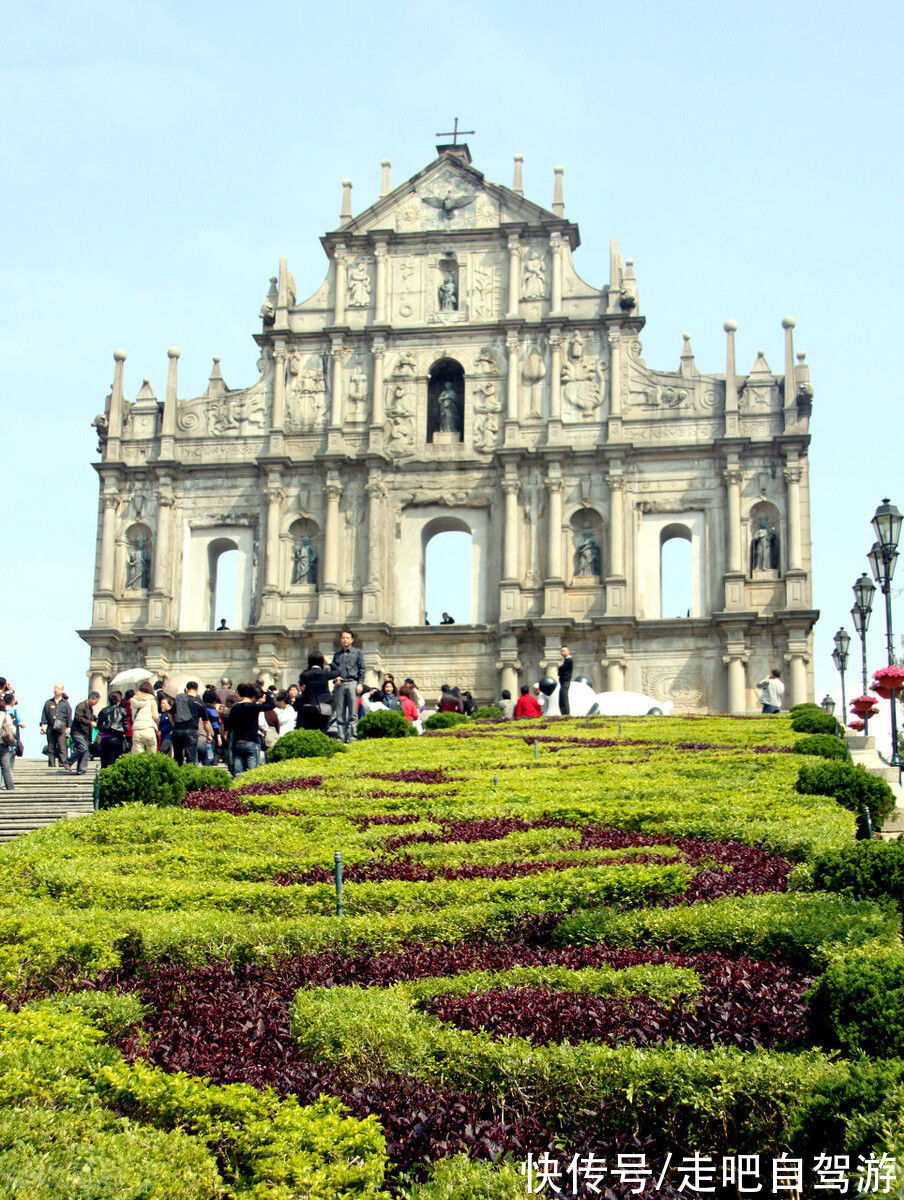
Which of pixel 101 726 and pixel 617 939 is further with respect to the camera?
pixel 101 726

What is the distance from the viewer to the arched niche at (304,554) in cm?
4081

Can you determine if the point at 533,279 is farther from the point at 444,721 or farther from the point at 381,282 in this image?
the point at 444,721

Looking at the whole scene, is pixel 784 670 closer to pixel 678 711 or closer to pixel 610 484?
pixel 678 711

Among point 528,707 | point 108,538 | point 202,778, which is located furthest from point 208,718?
point 108,538

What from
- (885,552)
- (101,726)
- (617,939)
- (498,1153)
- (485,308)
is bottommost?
(498,1153)

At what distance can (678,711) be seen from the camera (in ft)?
127

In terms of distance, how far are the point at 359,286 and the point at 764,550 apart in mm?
14349

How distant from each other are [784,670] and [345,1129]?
105 feet

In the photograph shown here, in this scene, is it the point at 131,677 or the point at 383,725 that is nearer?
the point at 383,725

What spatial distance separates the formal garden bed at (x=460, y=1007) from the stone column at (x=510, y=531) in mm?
24486

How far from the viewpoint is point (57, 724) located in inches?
1114

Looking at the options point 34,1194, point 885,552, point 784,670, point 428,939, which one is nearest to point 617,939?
point 428,939

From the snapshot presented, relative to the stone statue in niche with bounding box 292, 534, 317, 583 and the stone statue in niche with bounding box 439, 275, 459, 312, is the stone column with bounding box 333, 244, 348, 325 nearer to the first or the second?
the stone statue in niche with bounding box 439, 275, 459, 312

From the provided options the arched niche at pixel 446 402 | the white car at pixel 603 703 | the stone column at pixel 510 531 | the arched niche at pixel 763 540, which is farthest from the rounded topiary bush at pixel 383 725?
the arched niche at pixel 446 402
